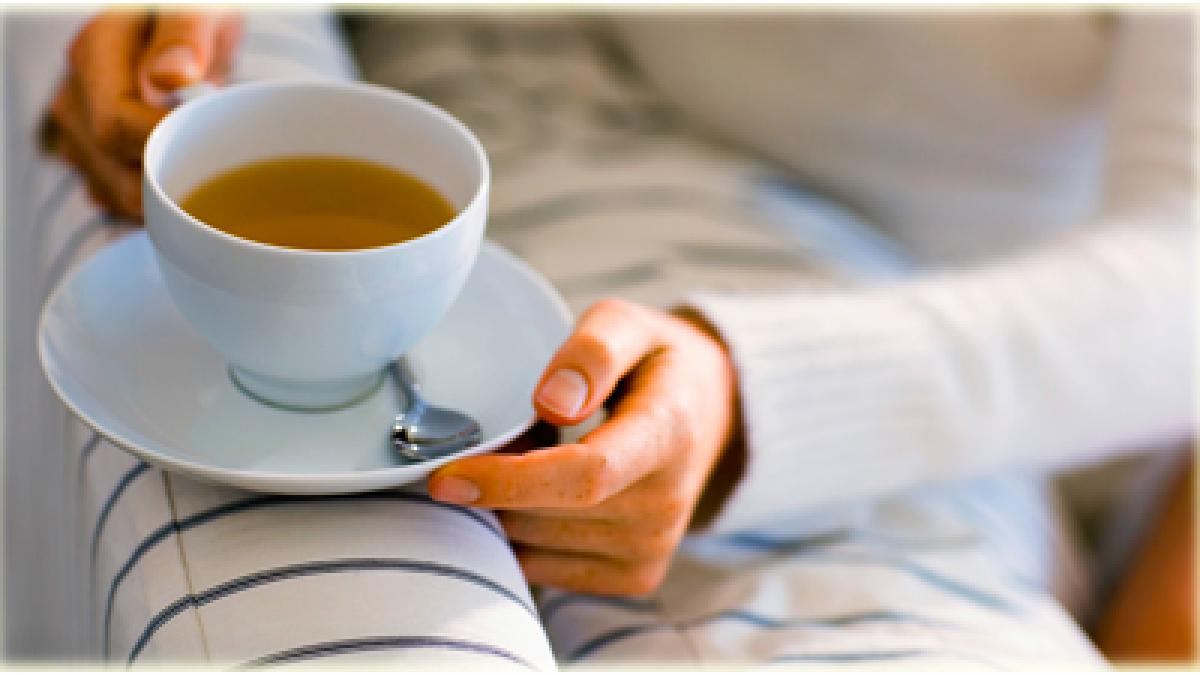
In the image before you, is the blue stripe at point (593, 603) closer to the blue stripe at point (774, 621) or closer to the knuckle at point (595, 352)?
the blue stripe at point (774, 621)

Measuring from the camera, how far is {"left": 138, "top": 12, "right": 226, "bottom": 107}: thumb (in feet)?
1.81

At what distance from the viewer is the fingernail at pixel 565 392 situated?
0.46 metres

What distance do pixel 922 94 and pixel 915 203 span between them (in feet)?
0.32

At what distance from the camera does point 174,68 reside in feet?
1.81

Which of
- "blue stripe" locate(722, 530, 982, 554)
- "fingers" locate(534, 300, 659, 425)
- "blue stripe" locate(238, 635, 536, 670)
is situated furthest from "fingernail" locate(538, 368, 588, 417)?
"blue stripe" locate(722, 530, 982, 554)

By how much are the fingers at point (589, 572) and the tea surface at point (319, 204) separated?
0.53 feet

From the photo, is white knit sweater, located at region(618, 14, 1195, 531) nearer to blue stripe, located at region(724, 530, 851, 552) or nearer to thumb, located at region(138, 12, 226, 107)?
blue stripe, located at region(724, 530, 851, 552)

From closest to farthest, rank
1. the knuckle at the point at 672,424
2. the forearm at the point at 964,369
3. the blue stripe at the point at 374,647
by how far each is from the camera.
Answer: the blue stripe at the point at 374,647 < the knuckle at the point at 672,424 < the forearm at the point at 964,369

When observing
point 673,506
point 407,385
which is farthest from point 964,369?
point 407,385

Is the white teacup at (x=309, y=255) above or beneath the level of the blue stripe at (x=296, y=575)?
above

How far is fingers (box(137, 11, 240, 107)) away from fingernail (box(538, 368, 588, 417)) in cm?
25

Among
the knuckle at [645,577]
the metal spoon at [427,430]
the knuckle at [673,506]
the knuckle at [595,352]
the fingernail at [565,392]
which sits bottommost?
the knuckle at [645,577]

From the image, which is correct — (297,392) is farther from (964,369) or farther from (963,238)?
(963,238)

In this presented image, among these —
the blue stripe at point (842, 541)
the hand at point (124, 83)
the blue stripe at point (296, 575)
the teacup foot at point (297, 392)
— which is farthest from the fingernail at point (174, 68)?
the blue stripe at point (842, 541)
